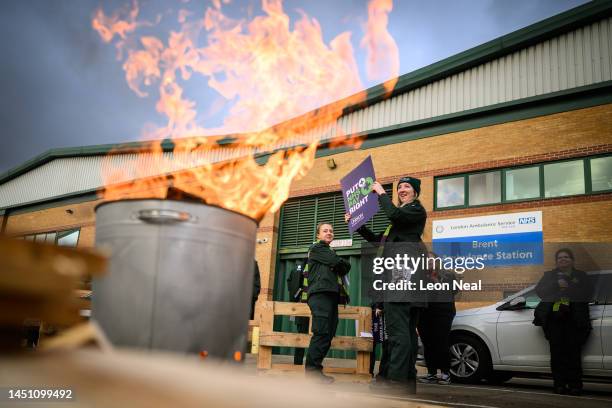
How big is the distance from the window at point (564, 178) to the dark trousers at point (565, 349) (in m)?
5.54

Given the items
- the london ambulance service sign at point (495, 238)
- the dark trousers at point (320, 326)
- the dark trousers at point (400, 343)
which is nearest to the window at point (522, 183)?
the london ambulance service sign at point (495, 238)

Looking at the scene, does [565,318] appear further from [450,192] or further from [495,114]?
[495,114]

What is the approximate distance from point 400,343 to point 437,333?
2.84 metres

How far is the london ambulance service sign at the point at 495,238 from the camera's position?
1177 cm

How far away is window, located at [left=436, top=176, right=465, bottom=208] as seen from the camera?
43.6 feet

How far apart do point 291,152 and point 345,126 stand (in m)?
2.08

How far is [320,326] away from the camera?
20.8 ft

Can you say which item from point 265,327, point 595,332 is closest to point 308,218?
point 265,327

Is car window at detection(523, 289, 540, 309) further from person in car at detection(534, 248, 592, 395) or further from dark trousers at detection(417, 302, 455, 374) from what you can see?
dark trousers at detection(417, 302, 455, 374)

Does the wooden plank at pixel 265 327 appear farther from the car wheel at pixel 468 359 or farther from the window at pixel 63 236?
the window at pixel 63 236

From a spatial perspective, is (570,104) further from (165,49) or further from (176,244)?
(176,244)

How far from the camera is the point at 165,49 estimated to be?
680 cm

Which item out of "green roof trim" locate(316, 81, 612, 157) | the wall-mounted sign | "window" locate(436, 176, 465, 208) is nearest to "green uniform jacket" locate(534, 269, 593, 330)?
"window" locate(436, 176, 465, 208)

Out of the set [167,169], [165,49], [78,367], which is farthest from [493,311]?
[167,169]
